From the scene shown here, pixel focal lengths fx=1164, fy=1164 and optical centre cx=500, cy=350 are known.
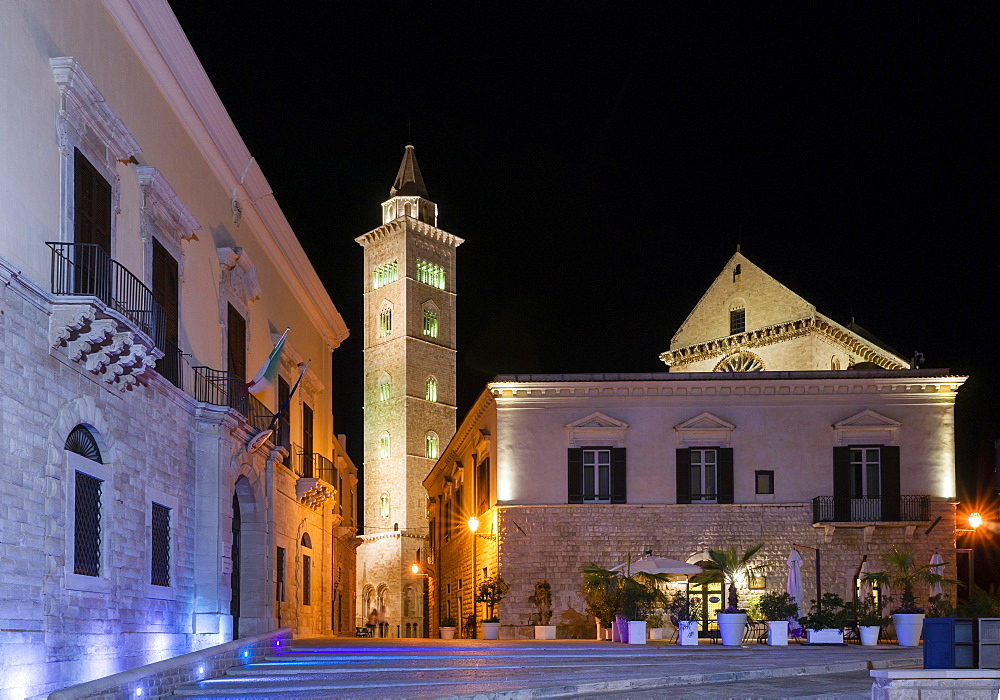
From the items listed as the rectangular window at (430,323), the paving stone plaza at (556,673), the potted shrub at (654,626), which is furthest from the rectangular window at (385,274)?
the paving stone plaza at (556,673)

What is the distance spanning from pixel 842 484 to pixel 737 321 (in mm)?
15475

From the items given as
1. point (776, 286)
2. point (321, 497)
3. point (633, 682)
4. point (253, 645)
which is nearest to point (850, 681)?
point (633, 682)

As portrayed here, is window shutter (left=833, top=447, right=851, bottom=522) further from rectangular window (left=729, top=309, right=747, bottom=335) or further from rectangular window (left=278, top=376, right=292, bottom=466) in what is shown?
A: rectangular window (left=278, top=376, right=292, bottom=466)

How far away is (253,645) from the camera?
63.4ft

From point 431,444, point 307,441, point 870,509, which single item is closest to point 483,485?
point 307,441

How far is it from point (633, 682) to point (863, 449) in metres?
19.2

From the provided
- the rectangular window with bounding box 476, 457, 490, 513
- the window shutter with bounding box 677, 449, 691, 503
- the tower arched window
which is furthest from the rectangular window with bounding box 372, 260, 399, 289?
the window shutter with bounding box 677, 449, 691, 503

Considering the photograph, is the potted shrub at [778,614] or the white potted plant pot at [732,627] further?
the potted shrub at [778,614]

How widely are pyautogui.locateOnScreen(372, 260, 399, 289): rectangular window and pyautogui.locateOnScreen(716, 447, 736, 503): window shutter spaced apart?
41177mm

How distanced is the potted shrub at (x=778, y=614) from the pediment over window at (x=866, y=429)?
6269mm

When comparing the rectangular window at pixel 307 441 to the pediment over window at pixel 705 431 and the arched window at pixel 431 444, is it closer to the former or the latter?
the pediment over window at pixel 705 431

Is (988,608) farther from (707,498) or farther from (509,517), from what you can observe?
(509,517)

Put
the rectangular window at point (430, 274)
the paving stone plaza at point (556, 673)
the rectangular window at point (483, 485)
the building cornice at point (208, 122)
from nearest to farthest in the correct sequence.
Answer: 1. the paving stone plaza at point (556, 673)
2. the building cornice at point (208, 122)
3. the rectangular window at point (483, 485)
4. the rectangular window at point (430, 274)

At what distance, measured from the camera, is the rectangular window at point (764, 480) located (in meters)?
32.4
